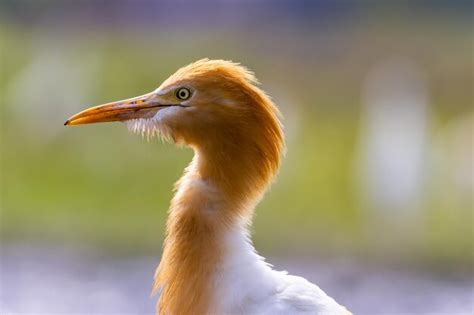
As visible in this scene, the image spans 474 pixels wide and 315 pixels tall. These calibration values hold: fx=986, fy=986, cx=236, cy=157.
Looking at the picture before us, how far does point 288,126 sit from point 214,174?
7064 mm

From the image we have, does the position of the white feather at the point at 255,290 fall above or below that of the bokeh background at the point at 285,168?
below

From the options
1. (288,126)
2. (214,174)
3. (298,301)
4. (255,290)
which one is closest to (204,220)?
(214,174)

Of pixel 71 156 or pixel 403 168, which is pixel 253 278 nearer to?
pixel 403 168

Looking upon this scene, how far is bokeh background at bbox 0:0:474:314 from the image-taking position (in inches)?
279

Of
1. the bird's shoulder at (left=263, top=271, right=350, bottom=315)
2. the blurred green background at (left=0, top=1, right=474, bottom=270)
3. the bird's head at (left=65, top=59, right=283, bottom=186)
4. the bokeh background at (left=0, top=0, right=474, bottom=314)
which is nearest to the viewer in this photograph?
the bird's shoulder at (left=263, top=271, right=350, bottom=315)

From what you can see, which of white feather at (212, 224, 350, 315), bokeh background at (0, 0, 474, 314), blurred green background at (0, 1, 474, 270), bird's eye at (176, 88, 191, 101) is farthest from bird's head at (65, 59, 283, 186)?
blurred green background at (0, 1, 474, 270)

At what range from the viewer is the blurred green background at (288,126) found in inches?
311

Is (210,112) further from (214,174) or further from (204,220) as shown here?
(204,220)

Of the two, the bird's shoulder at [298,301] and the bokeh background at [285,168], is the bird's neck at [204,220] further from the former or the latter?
the bokeh background at [285,168]

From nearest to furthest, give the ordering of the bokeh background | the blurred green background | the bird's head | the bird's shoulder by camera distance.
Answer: the bird's shoulder, the bird's head, the bokeh background, the blurred green background

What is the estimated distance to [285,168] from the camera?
29.8 feet

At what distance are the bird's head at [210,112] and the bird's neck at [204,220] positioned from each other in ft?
0.18

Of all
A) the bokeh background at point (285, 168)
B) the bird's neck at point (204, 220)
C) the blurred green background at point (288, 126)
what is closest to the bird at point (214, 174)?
the bird's neck at point (204, 220)

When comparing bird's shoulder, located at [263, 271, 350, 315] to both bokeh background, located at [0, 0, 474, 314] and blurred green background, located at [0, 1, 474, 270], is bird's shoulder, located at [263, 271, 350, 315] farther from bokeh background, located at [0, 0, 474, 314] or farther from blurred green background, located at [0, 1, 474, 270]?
blurred green background, located at [0, 1, 474, 270]
